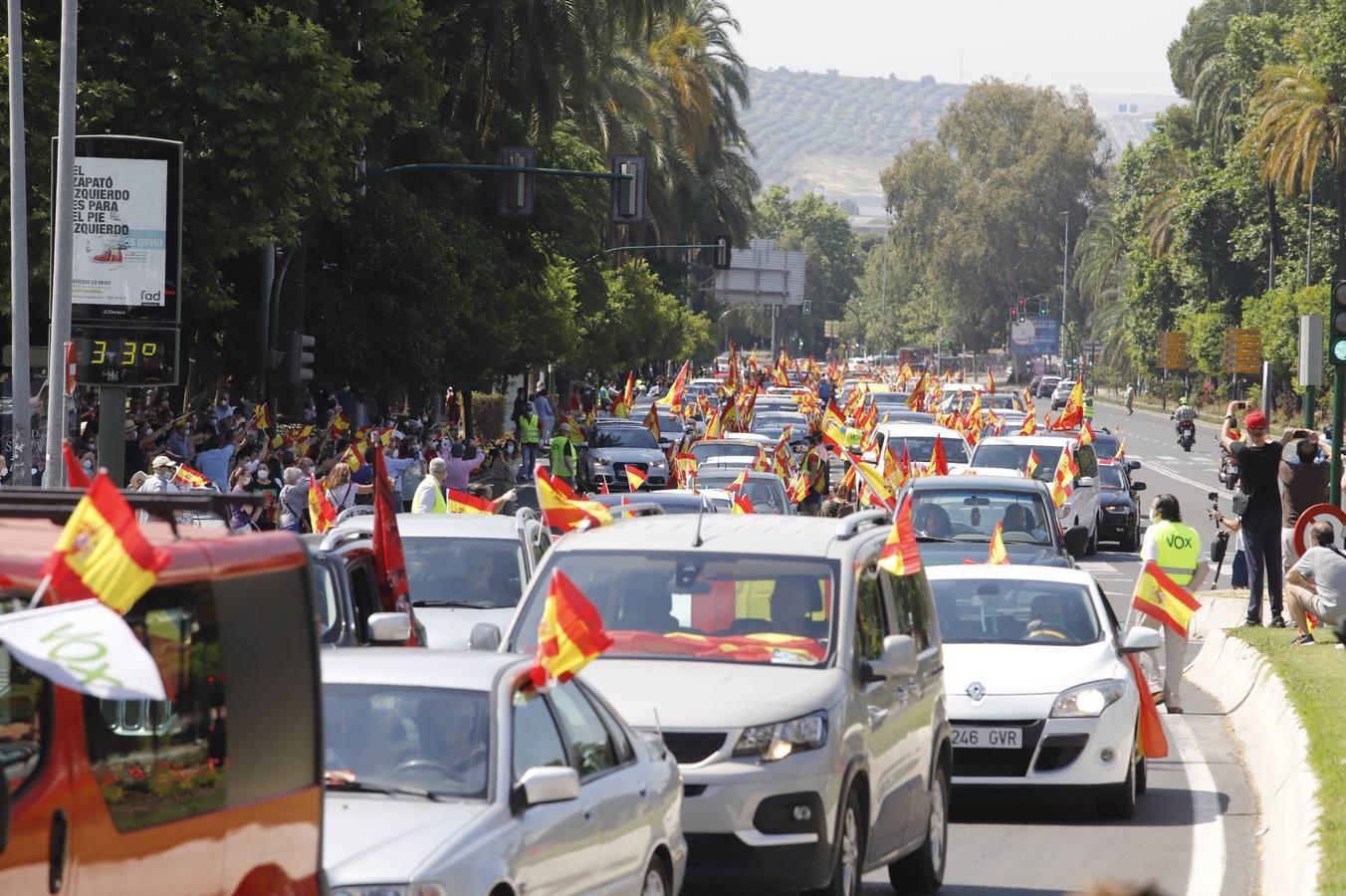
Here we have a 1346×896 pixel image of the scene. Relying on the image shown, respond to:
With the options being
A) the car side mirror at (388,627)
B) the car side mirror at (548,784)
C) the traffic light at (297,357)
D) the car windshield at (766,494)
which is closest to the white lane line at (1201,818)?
the car side mirror at (388,627)

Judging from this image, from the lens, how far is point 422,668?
7.36 m

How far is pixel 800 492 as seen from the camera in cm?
2969

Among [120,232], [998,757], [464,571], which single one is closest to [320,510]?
[120,232]

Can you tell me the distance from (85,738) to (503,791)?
6.37 feet

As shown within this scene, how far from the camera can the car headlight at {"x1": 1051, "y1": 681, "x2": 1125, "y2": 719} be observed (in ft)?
39.2

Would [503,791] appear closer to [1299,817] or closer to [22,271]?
[1299,817]

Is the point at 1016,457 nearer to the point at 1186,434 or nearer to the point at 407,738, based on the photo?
the point at 407,738

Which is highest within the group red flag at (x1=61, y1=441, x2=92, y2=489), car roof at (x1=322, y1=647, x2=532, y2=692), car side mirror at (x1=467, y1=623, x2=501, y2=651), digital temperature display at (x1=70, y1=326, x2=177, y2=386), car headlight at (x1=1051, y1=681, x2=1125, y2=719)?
red flag at (x1=61, y1=441, x2=92, y2=489)

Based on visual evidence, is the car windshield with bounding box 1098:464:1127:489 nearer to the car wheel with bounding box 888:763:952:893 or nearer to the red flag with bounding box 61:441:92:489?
the car wheel with bounding box 888:763:952:893

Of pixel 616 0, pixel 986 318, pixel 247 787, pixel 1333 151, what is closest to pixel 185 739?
pixel 247 787

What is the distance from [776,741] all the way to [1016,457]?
881 inches

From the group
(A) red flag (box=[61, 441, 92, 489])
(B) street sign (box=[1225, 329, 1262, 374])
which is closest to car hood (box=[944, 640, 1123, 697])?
(A) red flag (box=[61, 441, 92, 489])

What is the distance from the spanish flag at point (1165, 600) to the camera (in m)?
15.7

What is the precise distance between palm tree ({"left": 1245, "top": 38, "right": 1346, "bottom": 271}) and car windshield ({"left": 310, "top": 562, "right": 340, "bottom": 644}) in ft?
193
